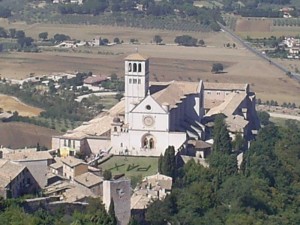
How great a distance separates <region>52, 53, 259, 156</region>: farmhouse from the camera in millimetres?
39844

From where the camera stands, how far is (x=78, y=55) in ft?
243

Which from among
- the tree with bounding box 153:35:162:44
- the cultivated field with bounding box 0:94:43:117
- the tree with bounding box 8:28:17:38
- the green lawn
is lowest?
the tree with bounding box 8:28:17:38

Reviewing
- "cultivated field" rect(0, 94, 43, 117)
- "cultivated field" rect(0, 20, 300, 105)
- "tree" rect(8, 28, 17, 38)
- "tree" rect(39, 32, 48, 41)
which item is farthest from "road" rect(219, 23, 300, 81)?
"cultivated field" rect(0, 94, 43, 117)

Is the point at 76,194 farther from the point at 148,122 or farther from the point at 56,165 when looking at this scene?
the point at 148,122

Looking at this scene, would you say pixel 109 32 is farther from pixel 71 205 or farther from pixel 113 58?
pixel 71 205

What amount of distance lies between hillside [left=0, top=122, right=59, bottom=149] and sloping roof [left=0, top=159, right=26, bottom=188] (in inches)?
385

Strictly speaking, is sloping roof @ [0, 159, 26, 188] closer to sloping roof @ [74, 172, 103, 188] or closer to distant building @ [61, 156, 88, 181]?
sloping roof @ [74, 172, 103, 188]

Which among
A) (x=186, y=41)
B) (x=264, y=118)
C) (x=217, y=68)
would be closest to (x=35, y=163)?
(x=264, y=118)

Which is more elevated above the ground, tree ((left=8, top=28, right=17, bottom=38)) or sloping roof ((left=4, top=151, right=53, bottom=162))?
sloping roof ((left=4, top=151, right=53, bottom=162))

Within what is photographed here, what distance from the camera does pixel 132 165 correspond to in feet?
126

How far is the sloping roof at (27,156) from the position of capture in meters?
34.6

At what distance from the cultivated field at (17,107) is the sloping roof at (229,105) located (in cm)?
1042

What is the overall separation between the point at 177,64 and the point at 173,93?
28275mm

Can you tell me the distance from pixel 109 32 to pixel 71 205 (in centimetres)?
5370
